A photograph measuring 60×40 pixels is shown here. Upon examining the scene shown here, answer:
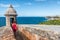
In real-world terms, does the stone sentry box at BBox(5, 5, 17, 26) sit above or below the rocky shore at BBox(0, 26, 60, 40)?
above

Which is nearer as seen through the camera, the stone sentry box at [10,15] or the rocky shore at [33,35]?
the rocky shore at [33,35]

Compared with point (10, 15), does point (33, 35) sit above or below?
below

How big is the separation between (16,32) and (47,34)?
3.62 ft

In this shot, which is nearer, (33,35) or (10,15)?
(33,35)

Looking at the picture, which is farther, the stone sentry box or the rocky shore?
the stone sentry box

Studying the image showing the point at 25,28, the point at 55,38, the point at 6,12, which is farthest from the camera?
the point at 6,12

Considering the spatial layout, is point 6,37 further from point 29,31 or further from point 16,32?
point 29,31

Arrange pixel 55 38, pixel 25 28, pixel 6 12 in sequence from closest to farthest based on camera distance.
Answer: pixel 55 38, pixel 25 28, pixel 6 12

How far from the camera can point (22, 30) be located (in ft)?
22.5

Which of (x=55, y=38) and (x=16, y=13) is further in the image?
(x=16, y=13)

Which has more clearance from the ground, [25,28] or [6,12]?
[6,12]

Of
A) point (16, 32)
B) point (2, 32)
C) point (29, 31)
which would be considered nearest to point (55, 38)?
point (29, 31)

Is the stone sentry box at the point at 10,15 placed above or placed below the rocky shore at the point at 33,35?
above

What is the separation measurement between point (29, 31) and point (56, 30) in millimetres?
984
